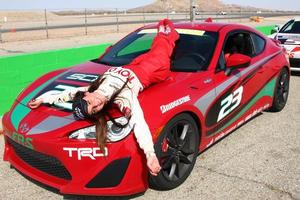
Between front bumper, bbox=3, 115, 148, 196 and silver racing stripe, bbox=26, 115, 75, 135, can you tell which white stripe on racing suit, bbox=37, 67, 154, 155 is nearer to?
front bumper, bbox=3, 115, 148, 196

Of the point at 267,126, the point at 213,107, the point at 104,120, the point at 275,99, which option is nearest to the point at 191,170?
the point at 213,107

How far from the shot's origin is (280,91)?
6254mm

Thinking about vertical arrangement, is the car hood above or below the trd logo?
above

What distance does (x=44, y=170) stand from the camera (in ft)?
11.4

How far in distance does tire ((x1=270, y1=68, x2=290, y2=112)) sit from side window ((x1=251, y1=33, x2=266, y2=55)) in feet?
2.23

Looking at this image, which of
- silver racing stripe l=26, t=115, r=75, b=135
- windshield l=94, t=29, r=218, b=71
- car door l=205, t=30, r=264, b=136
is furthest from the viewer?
windshield l=94, t=29, r=218, b=71

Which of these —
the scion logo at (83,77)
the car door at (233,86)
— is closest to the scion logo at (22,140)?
the scion logo at (83,77)

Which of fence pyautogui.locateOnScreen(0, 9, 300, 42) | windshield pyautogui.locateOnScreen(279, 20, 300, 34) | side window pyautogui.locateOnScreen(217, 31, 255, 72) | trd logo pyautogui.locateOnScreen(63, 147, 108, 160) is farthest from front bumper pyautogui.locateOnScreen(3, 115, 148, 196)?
fence pyautogui.locateOnScreen(0, 9, 300, 42)

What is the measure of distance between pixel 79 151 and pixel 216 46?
2.20 m

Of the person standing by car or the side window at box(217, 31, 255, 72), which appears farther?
the side window at box(217, 31, 255, 72)

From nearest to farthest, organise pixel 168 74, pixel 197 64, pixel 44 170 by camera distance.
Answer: pixel 44 170 → pixel 168 74 → pixel 197 64

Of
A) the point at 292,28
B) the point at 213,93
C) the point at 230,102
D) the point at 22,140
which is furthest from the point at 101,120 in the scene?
the point at 292,28

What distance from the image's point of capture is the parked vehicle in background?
8.87 meters

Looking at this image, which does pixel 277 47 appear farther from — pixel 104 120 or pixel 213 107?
pixel 104 120
